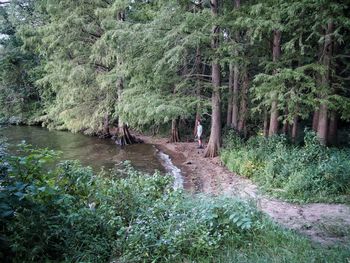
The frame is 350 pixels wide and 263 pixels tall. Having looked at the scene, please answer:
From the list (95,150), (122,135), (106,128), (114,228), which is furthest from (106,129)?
(114,228)

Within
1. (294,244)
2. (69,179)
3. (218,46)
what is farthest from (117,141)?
(294,244)

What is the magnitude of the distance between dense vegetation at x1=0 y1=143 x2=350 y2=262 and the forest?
0.02 meters

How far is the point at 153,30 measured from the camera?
39.3ft

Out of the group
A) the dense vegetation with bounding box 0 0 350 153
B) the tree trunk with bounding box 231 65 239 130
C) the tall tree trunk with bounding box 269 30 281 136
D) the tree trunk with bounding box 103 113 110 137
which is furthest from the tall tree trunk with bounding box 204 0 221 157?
the tree trunk with bounding box 103 113 110 137

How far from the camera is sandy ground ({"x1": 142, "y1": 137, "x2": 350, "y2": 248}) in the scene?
4.97m

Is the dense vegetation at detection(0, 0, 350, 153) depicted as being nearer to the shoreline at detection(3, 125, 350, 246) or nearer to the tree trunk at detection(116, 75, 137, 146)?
the tree trunk at detection(116, 75, 137, 146)

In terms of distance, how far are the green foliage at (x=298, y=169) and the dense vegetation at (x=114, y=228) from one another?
2.87 meters

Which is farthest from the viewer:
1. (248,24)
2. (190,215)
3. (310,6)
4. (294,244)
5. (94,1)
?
(94,1)

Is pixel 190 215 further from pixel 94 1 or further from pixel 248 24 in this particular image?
pixel 94 1

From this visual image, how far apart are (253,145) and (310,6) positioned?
5282mm

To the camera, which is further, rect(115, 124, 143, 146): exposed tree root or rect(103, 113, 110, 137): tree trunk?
rect(103, 113, 110, 137): tree trunk

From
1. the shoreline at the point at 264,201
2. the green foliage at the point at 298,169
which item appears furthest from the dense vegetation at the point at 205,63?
the shoreline at the point at 264,201

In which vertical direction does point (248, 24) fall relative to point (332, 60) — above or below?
above

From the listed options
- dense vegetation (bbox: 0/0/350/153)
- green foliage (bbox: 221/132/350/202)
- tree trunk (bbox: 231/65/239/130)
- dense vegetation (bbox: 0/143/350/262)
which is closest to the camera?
dense vegetation (bbox: 0/143/350/262)
